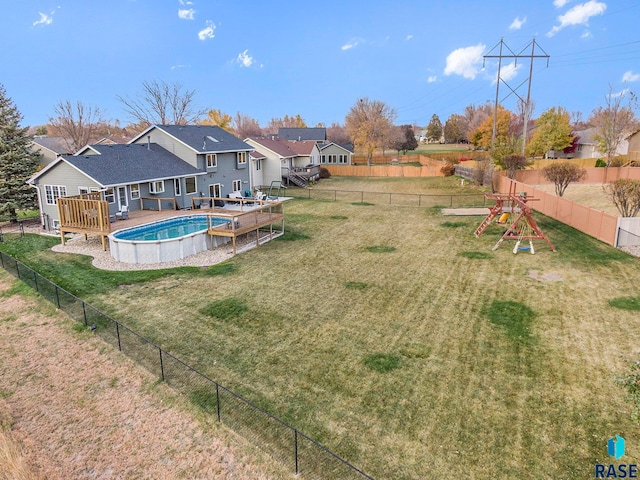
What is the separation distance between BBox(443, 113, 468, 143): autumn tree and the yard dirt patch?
129298mm

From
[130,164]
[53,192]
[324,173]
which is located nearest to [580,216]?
[130,164]

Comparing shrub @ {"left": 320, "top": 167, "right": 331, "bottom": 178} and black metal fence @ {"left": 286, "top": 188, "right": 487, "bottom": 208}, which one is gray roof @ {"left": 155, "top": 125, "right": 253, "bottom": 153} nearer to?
black metal fence @ {"left": 286, "top": 188, "right": 487, "bottom": 208}

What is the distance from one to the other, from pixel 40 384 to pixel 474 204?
109 feet

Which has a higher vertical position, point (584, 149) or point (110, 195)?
point (584, 149)

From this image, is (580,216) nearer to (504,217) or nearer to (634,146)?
(504,217)

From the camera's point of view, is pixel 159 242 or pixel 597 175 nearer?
pixel 159 242

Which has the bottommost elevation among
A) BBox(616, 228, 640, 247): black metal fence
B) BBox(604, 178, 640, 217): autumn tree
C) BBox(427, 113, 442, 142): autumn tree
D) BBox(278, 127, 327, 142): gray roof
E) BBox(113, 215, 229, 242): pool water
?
BBox(616, 228, 640, 247): black metal fence

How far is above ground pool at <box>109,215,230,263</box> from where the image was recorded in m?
20.3

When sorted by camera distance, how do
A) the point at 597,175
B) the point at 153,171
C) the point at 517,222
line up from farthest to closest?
the point at 597,175 < the point at 153,171 < the point at 517,222

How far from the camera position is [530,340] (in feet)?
41.6

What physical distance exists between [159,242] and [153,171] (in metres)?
10.5

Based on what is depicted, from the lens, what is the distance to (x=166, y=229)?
2517 cm

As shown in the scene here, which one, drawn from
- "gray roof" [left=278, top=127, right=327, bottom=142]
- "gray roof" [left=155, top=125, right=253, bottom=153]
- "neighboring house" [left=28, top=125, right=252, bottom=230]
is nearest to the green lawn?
"neighboring house" [left=28, top=125, right=252, bottom=230]

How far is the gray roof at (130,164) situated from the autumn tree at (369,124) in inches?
1832
